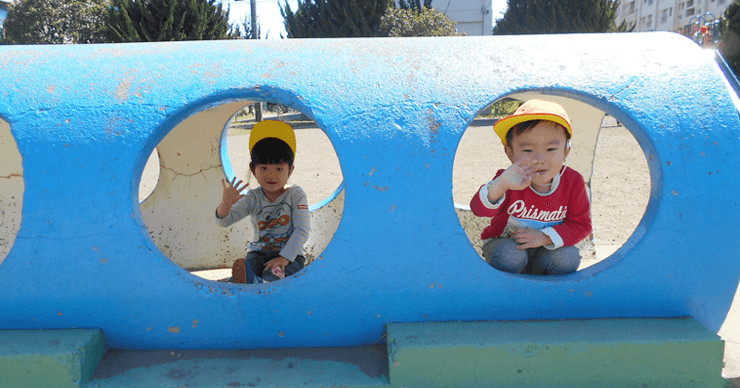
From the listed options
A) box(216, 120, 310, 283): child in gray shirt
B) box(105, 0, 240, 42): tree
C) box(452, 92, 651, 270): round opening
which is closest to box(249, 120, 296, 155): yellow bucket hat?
box(216, 120, 310, 283): child in gray shirt

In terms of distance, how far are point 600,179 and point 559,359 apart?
6.00 m

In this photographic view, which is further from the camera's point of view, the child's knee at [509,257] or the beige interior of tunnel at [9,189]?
the beige interior of tunnel at [9,189]

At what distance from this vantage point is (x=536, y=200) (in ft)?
8.11

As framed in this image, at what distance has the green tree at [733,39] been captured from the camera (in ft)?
72.6

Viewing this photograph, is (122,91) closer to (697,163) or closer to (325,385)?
(325,385)

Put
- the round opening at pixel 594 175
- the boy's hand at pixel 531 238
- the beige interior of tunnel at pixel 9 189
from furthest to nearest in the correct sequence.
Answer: the round opening at pixel 594 175 → the beige interior of tunnel at pixel 9 189 → the boy's hand at pixel 531 238

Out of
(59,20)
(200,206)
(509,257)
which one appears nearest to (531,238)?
(509,257)

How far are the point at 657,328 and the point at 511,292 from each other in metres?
0.51

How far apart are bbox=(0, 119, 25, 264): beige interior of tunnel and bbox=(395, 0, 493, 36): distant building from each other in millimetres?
49913

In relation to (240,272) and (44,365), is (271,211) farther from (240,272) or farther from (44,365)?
(44,365)

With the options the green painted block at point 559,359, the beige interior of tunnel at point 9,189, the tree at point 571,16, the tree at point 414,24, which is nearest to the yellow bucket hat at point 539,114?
the green painted block at point 559,359

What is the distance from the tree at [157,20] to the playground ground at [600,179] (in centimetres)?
842

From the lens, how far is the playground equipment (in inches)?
79.7

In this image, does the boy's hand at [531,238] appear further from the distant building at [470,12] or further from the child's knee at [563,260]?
the distant building at [470,12]
